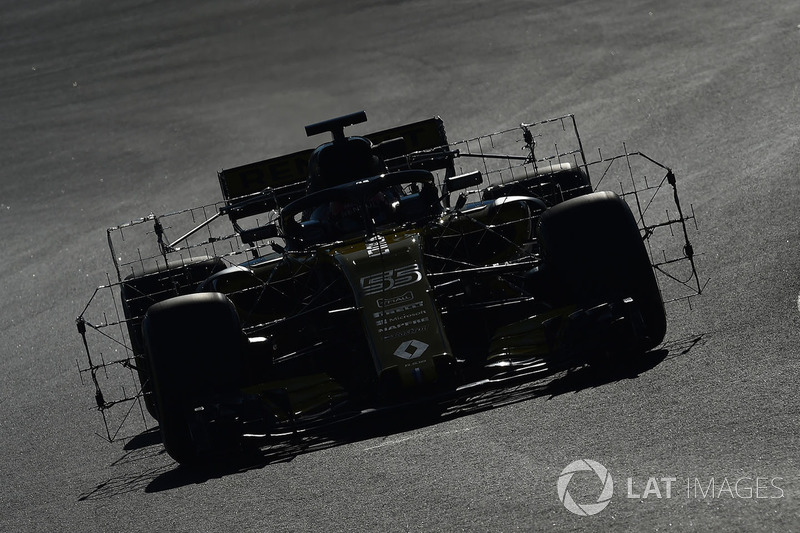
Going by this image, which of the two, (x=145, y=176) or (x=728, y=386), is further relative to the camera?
(x=145, y=176)

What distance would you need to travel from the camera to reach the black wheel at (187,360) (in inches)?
364

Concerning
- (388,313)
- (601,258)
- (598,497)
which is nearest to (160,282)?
(388,313)

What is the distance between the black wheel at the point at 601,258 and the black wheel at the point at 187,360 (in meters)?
2.28

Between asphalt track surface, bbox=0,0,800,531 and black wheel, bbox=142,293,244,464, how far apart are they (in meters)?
0.40

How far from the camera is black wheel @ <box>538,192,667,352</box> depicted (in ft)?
31.0

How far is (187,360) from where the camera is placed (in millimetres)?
9312

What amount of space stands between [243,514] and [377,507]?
870 mm

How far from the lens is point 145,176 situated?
81.1ft

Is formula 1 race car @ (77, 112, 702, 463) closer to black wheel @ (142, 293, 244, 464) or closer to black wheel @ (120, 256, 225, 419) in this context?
black wheel @ (142, 293, 244, 464)

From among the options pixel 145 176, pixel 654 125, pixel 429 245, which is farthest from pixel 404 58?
pixel 429 245

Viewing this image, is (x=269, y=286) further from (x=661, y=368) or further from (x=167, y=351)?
(x=661, y=368)

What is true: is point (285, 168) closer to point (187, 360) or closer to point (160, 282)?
Result: point (160, 282)

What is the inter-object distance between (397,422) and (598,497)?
2.88 metres

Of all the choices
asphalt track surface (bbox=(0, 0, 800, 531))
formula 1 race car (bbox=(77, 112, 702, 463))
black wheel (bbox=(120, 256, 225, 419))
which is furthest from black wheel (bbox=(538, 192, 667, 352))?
black wheel (bbox=(120, 256, 225, 419))
